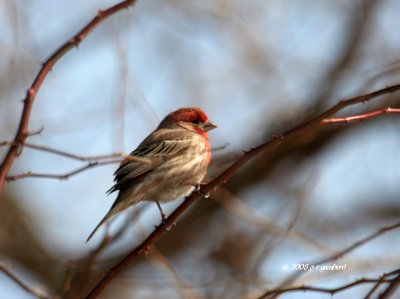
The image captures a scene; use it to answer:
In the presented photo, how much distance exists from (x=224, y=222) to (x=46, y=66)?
20.1 feet

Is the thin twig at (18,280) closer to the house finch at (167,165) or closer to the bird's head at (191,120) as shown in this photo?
the house finch at (167,165)

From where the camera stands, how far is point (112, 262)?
8.77m

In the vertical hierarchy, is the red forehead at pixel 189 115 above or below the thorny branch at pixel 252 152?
above

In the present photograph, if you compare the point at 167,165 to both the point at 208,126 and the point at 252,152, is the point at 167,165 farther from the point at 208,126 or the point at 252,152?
the point at 252,152

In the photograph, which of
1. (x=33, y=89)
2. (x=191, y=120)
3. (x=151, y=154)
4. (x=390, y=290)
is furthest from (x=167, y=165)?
(x=390, y=290)

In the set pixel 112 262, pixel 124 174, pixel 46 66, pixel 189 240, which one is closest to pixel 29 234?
pixel 112 262

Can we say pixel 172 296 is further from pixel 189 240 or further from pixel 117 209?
pixel 117 209

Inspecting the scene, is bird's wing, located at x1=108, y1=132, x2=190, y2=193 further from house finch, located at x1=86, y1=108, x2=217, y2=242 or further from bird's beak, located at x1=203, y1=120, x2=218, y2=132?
bird's beak, located at x1=203, y1=120, x2=218, y2=132

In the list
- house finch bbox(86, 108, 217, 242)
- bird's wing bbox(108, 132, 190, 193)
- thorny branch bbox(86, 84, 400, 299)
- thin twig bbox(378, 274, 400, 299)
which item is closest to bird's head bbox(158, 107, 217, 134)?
house finch bbox(86, 108, 217, 242)

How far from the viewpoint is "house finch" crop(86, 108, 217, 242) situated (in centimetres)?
627

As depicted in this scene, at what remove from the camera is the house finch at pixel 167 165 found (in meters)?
6.27

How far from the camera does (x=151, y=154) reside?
22.5ft

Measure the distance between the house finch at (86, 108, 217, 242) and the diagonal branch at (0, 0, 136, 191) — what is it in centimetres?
267

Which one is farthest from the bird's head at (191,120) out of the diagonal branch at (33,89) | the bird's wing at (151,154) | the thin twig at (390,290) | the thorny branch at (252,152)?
the thin twig at (390,290)
